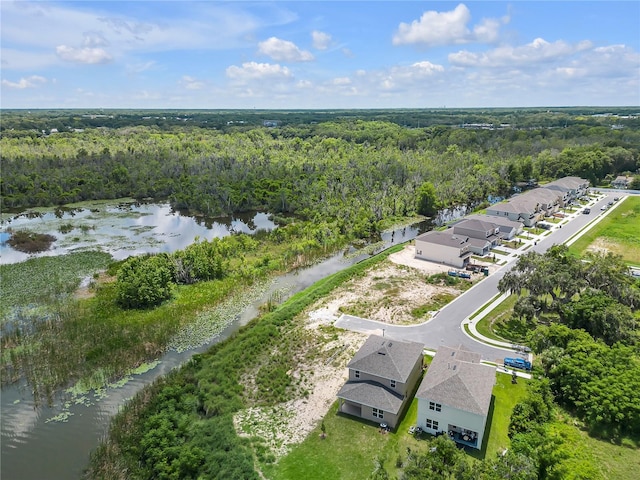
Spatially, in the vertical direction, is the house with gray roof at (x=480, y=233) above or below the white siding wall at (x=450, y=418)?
above

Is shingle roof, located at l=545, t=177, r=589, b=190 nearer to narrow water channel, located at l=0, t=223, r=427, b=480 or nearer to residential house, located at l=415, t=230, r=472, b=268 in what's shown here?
residential house, located at l=415, t=230, r=472, b=268

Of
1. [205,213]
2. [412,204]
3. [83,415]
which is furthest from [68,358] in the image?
[412,204]

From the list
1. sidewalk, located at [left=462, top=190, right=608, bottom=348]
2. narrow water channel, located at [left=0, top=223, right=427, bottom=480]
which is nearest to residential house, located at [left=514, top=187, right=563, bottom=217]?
sidewalk, located at [left=462, top=190, right=608, bottom=348]

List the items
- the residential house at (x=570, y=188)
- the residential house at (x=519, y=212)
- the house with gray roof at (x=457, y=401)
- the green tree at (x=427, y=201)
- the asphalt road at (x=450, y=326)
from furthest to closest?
the residential house at (x=570, y=188) → the green tree at (x=427, y=201) → the residential house at (x=519, y=212) → the asphalt road at (x=450, y=326) → the house with gray roof at (x=457, y=401)

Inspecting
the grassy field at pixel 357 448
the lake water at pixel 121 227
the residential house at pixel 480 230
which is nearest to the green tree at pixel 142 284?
the lake water at pixel 121 227

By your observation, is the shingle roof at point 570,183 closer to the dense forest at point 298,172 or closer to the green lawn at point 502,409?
the dense forest at point 298,172

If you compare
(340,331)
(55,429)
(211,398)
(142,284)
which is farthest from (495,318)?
(55,429)

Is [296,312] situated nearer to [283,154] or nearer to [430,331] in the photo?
[430,331]
